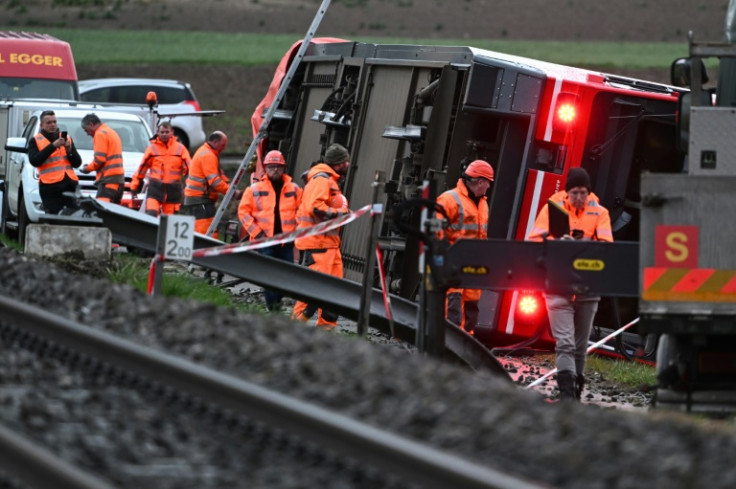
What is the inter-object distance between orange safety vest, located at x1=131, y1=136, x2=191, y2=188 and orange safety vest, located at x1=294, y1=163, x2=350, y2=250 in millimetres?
4618

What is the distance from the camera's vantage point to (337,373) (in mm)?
6766

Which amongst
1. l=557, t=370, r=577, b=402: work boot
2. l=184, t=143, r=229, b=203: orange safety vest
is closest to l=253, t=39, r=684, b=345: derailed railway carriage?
l=557, t=370, r=577, b=402: work boot

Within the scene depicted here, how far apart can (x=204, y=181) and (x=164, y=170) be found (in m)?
0.64

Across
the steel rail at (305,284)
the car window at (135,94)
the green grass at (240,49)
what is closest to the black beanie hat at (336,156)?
the steel rail at (305,284)

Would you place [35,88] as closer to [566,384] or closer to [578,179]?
[578,179]

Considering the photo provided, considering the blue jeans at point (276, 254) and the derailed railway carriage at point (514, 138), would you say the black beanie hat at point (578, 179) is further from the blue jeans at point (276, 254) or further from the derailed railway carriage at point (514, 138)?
the blue jeans at point (276, 254)

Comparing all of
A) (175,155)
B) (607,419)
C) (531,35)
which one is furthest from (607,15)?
(607,419)

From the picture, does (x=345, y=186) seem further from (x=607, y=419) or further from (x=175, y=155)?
(x=607, y=419)

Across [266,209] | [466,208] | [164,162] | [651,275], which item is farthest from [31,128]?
[651,275]

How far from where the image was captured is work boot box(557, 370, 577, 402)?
34.0ft

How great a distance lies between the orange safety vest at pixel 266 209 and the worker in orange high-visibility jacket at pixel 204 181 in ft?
9.23

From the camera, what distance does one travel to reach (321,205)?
516 inches

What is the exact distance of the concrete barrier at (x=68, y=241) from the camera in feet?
39.6

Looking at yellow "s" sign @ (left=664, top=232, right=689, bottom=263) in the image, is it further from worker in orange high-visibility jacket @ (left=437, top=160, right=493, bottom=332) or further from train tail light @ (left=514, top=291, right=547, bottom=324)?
train tail light @ (left=514, top=291, right=547, bottom=324)
